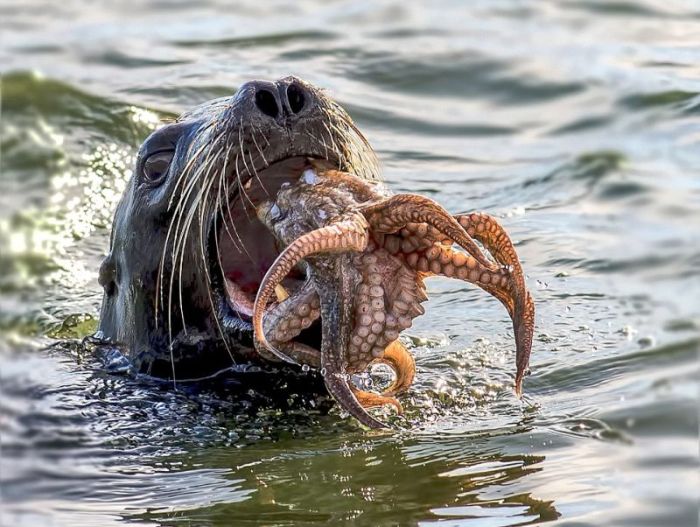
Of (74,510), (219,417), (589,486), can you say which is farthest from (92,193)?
(589,486)

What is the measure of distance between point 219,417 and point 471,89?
233 inches

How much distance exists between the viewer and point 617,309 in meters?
6.54

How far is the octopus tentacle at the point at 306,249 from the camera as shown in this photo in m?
4.09

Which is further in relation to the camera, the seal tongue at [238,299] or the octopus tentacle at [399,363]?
the seal tongue at [238,299]

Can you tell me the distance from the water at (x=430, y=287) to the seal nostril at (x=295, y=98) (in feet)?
3.67

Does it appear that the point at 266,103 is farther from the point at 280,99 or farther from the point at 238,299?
the point at 238,299

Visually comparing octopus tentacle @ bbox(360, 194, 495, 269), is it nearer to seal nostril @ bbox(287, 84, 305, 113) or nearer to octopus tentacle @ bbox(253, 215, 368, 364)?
octopus tentacle @ bbox(253, 215, 368, 364)

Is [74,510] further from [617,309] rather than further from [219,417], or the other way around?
[617,309]

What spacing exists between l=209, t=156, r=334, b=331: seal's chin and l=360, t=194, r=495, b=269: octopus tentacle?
0.61 m

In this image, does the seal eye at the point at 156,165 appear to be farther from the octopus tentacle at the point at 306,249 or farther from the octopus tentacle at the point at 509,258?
the octopus tentacle at the point at 509,258

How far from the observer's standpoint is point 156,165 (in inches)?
217

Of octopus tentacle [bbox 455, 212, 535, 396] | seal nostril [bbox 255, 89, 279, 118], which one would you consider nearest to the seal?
seal nostril [bbox 255, 89, 279, 118]

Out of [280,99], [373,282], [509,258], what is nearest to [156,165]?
[280,99]

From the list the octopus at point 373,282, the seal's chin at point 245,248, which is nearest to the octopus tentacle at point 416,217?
the octopus at point 373,282
